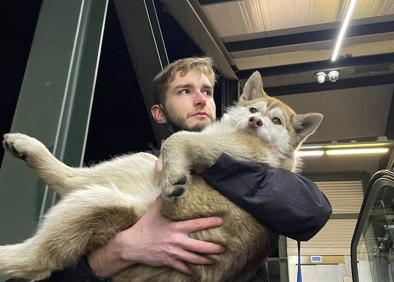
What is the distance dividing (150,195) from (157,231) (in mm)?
280

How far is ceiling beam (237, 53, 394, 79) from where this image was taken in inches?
259

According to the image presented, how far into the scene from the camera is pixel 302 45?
246 inches

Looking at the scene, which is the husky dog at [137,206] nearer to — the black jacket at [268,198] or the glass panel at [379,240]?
the black jacket at [268,198]

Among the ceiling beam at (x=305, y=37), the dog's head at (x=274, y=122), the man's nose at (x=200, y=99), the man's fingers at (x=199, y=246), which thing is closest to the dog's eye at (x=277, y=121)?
the dog's head at (x=274, y=122)

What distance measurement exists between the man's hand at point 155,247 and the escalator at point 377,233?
98.7 inches

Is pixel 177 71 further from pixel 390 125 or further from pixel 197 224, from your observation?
pixel 390 125

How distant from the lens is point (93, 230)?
6.45 ft

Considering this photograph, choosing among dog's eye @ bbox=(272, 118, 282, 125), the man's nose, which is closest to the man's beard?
the man's nose

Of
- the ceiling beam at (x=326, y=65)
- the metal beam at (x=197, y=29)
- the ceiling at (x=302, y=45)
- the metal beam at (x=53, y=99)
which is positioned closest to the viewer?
the metal beam at (x=53, y=99)

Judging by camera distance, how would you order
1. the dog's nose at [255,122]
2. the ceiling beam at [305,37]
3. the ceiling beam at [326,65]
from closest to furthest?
the dog's nose at [255,122] < the ceiling beam at [305,37] < the ceiling beam at [326,65]

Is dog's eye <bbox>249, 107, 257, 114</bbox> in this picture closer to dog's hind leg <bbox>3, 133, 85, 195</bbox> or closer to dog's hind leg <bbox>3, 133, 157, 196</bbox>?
dog's hind leg <bbox>3, 133, 157, 196</bbox>

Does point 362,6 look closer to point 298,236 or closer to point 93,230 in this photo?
point 298,236

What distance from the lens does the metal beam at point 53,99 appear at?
2.17 m

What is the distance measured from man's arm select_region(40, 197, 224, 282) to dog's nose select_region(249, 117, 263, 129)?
2.83 ft
